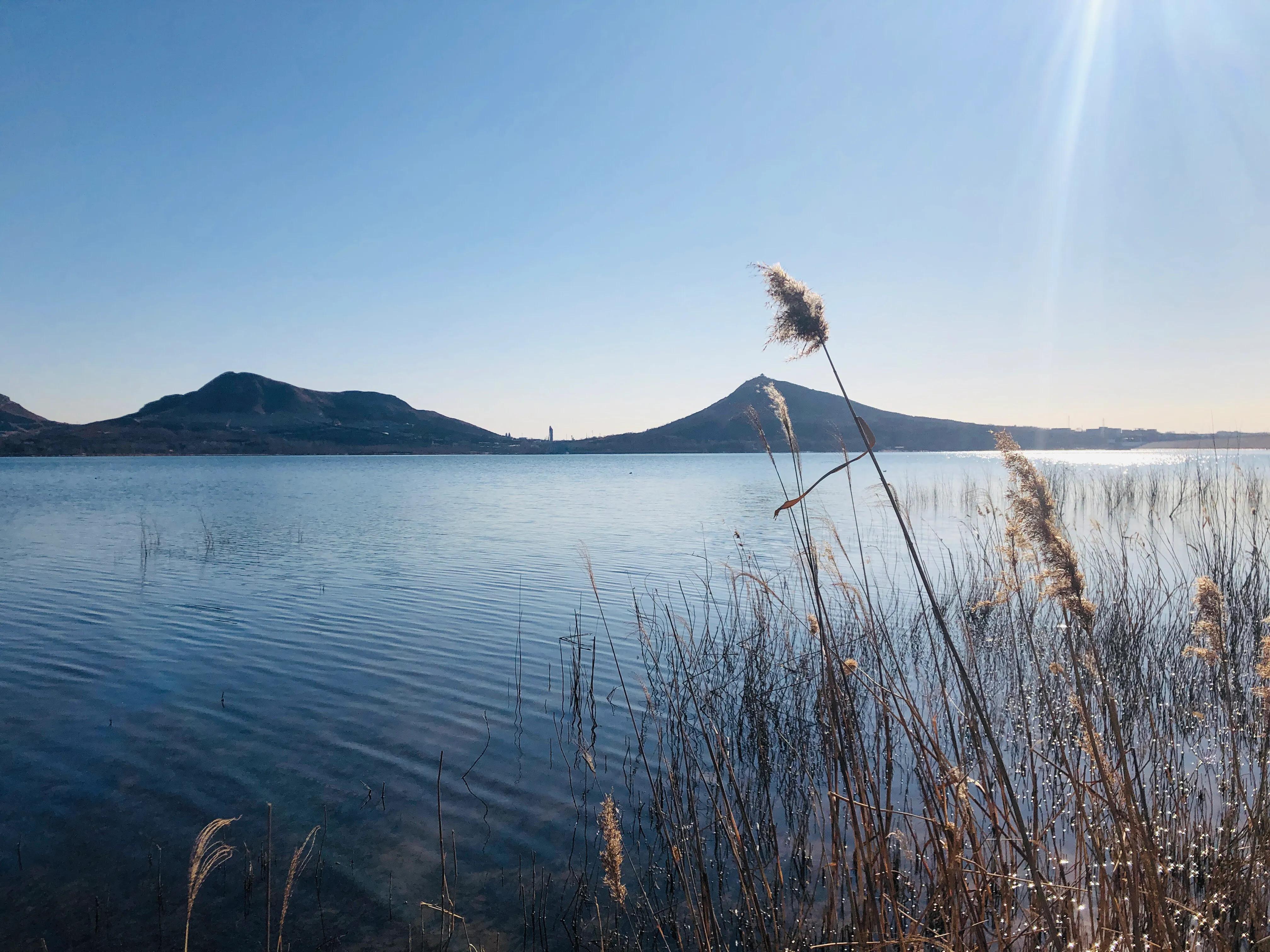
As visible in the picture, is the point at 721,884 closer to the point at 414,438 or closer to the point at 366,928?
the point at 366,928

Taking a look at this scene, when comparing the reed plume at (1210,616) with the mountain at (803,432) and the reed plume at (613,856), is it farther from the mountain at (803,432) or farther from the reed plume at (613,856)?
the mountain at (803,432)

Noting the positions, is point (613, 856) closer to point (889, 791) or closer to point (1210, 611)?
point (889, 791)

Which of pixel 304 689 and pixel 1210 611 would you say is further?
pixel 304 689

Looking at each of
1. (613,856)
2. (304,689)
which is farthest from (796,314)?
(304,689)

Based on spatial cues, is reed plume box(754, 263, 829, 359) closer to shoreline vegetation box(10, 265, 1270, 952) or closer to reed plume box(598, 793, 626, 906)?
shoreline vegetation box(10, 265, 1270, 952)

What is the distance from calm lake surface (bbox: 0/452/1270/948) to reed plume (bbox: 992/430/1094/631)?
11.8 ft

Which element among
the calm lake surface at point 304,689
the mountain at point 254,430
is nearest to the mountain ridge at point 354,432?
the mountain at point 254,430

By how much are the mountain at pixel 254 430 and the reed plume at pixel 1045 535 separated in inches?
4937

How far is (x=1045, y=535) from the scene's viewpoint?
1.72 m

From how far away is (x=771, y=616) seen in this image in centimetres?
813

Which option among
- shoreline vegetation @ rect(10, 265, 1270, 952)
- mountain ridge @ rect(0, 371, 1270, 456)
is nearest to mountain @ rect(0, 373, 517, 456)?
mountain ridge @ rect(0, 371, 1270, 456)

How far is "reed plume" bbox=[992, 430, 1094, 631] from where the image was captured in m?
1.71

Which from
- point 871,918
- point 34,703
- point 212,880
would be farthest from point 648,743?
point 34,703

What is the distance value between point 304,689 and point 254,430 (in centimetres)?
15296
